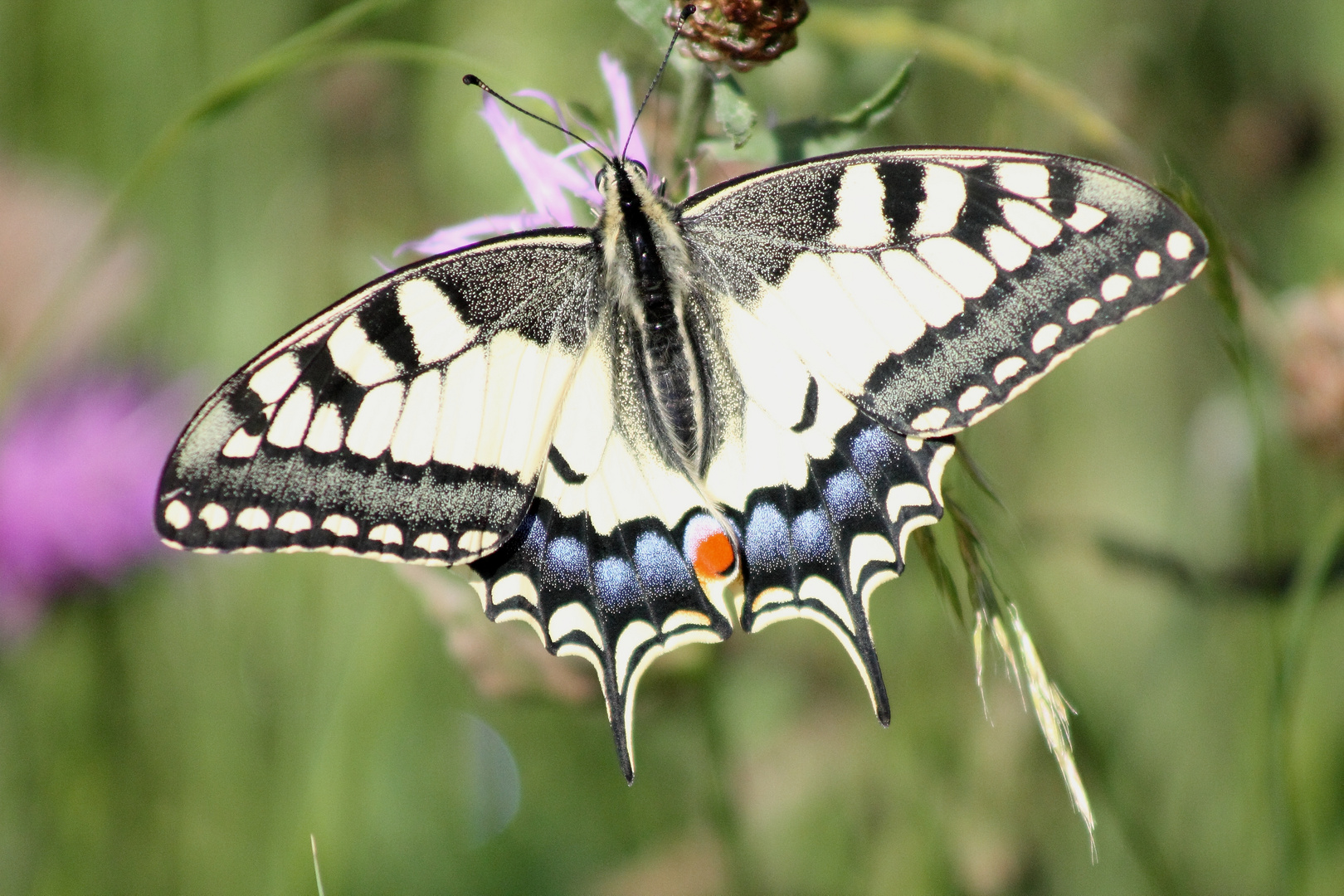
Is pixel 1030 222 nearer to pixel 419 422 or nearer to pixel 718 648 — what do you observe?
pixel 419 422

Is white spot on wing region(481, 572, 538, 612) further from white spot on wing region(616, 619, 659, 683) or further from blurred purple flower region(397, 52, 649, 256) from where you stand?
blurred purple flower region(397, 52, 649, 256)

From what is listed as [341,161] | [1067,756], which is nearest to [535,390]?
[1067,756]

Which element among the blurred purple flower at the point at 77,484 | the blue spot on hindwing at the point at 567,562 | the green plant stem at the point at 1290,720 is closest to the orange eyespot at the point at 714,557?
the blue spot on hindwing at the point at 567,562

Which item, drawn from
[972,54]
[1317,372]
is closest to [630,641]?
[972,54]

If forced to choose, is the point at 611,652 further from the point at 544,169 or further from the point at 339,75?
the point at 339,75

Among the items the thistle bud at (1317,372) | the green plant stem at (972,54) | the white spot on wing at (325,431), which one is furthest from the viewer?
the thistle bud at (1317,372)

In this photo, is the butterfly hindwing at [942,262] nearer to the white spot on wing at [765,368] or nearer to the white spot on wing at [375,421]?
the white spot on wing at [765,368]
